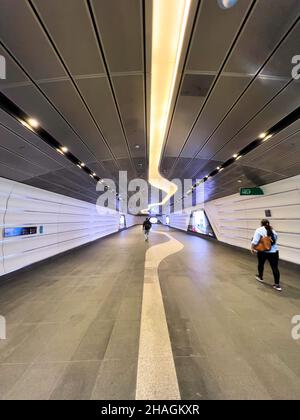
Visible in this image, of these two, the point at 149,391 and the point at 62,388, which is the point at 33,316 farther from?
the point at 149,391

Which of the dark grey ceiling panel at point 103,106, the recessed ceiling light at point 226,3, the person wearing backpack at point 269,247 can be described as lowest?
the person wearing backpack at point 269,247

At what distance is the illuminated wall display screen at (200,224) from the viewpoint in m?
15.1

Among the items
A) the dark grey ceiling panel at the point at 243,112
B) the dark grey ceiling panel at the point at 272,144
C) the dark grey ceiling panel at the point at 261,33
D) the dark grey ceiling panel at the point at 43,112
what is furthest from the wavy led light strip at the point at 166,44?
the dark grey ceiling panel at the point at 272,144

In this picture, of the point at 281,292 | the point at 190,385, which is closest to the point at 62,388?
the point at 190,385

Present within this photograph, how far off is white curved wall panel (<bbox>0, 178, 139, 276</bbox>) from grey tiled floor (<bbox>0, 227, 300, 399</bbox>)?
3.41 feet

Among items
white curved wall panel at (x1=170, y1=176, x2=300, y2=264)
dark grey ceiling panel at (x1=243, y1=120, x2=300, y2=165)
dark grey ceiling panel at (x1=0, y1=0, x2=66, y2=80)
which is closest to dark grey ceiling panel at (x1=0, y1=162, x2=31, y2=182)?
dark grey ceiling panel at (x1=0, y1=0, x2=66, y2=80)

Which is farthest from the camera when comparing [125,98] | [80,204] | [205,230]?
[205,230]

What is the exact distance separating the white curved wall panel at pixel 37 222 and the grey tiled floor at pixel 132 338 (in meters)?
1.04

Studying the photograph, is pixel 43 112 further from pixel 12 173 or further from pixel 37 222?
pixel 37 222

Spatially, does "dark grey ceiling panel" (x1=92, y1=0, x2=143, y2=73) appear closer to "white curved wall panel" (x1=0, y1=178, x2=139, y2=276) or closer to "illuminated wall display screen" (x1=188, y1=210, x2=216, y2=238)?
"white curved wall panel" (x1=0, y1=178, x2=139, y2=276)

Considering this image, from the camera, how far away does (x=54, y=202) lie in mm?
8047

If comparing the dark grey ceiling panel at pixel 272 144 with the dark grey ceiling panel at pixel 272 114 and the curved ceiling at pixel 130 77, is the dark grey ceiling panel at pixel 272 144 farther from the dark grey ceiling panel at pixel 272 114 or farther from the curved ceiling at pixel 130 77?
the dark grey ceiling panel at pixel 272 114

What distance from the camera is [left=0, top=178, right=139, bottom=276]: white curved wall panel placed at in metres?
5.33

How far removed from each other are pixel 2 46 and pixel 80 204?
9600mm
